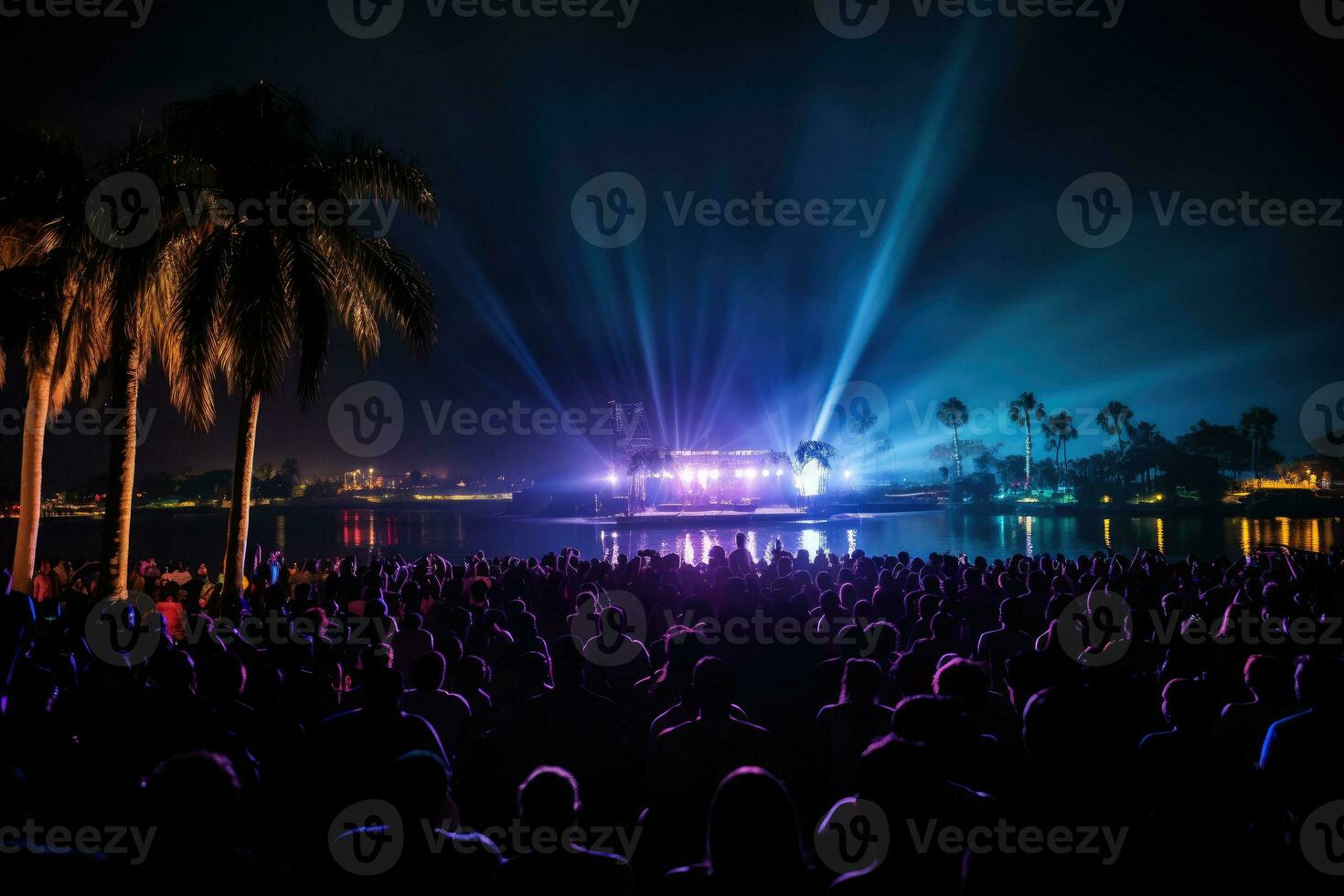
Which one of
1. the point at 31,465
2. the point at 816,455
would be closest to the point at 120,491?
the point at 31,465

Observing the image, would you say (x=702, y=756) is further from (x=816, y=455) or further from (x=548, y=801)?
(x=816, y=455)

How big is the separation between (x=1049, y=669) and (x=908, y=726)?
218cm

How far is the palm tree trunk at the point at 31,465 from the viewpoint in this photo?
15.3 meters

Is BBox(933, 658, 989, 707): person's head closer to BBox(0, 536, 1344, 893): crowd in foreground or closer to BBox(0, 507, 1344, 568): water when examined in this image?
BBox(0, 536, 1344, 893): crowd in foreground

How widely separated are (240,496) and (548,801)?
14.2 m

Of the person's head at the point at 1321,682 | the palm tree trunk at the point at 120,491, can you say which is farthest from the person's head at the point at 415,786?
the palm tree trunk at the point at 120,491

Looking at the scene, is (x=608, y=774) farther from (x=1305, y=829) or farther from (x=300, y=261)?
(x=300, y=261)

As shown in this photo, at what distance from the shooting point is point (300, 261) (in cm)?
1348

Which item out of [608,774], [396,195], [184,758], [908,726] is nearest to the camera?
[184,758]

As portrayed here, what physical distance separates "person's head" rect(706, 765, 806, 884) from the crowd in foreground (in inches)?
0.4

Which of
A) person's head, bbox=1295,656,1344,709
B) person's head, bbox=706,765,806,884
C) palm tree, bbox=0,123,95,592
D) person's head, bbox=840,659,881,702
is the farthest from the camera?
palm tree, bbox=0,123,95,592

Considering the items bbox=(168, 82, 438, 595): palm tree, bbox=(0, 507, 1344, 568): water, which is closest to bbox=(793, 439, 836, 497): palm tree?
bbox=(0, 507, 1344, 568): water

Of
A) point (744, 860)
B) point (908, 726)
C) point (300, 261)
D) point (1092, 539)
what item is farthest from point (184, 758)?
point (1092, 539)

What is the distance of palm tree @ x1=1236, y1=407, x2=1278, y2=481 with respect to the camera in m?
130
